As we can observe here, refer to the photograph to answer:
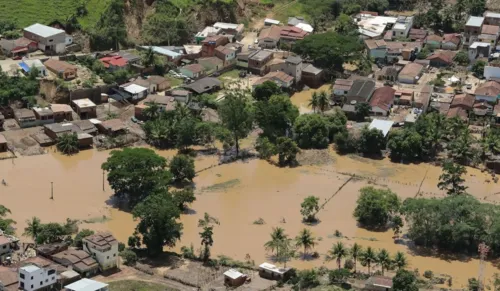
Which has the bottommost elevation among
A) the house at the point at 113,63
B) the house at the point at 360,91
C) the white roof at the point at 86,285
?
the house at the point at 360,91

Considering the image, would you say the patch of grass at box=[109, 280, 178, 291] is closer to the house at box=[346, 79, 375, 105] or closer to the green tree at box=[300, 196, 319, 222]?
the green tree at box=[300, 196, 319, 222]

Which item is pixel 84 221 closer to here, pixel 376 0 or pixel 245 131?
pixel 245 131

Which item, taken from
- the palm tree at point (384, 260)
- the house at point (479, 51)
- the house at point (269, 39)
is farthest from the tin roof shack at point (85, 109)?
the house at point (479, 51)

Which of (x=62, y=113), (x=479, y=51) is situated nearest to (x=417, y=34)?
(x=479, y=51)

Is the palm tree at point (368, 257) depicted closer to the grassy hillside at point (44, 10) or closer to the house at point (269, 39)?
the house at point (269, 39)

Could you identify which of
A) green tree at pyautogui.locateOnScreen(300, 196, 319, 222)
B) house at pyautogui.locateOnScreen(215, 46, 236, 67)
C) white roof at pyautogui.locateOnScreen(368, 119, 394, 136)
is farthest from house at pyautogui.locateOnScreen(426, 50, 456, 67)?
green tree at pyautogui.locateOnScreen(300, 196, 319, 222)

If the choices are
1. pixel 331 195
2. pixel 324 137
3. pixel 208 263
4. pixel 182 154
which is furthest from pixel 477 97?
pixel 208 263
